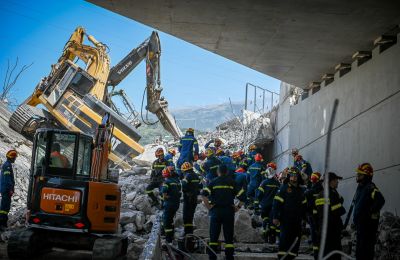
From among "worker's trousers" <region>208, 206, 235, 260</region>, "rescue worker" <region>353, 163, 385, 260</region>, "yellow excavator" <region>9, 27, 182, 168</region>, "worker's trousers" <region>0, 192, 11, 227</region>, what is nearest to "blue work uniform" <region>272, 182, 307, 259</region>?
"worker's trousers" <region>208, 206, 235, 260</region>

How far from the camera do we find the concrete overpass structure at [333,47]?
9.05 meters

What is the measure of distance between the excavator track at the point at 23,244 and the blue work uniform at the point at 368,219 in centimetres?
551

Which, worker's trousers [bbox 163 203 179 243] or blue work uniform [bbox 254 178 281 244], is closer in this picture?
worker's trousers [bbox 163 203 179 243]

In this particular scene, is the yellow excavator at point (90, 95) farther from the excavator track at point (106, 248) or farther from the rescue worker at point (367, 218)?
the rescue worker at point (367, 218)

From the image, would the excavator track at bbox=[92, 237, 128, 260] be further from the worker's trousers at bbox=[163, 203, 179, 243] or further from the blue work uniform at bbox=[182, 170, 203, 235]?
the blue work uniform at bbox=[182, 170, 203, 235]

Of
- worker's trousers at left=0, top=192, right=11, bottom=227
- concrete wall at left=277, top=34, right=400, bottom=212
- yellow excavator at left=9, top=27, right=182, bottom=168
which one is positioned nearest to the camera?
concrete wall at left=277, top=34, right=400, bottom=212

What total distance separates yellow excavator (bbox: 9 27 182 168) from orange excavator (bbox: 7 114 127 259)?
8083 millimetres

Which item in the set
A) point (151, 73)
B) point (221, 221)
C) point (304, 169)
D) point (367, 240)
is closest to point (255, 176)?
point (304, 169)

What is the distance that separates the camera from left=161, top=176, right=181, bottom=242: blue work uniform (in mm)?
10289

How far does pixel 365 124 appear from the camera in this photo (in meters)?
10.6

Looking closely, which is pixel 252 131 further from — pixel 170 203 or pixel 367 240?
pixel 367 240

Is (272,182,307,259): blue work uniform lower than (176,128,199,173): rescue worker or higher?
lower

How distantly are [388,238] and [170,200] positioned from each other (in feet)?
14.8

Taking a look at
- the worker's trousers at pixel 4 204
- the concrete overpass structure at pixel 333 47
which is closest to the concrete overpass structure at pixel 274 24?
the concrete overpass structure at pixel 333 47
